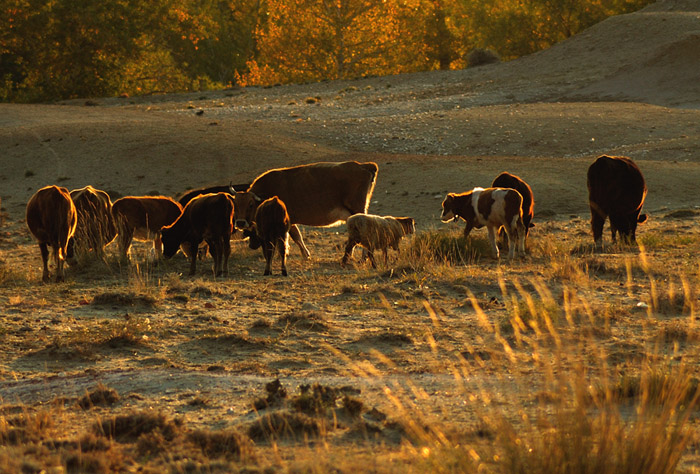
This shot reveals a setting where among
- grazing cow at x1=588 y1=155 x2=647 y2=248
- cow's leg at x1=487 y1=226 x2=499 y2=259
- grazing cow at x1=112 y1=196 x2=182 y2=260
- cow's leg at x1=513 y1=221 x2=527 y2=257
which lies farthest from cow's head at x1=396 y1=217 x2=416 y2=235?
grazing cow at x1=112 y1=196 x2=182 y2=260

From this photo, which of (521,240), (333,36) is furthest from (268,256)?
(333,36)

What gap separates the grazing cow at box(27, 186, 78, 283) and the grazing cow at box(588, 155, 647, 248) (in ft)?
25.6

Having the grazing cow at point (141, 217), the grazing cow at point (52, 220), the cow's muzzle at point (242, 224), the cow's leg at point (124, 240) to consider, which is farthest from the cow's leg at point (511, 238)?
the grazing cow at point (52, 220)

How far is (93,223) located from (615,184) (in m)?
8.10

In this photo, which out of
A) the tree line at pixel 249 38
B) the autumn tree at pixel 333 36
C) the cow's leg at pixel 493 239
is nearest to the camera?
the cow's leg at pixel 493 239

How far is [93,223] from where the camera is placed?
50.3ft

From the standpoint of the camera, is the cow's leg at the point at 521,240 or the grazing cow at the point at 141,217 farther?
the grazing cow at the point at 141,217

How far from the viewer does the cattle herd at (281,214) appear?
14141mm

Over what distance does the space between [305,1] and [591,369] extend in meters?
57.8

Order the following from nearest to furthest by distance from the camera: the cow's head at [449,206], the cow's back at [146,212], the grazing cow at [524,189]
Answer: the cow's back at [146,212], the grazing cow at [524,189], the cow's head at [449,206]

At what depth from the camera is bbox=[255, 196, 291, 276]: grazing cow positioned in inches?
561

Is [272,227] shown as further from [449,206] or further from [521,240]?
[521,240]

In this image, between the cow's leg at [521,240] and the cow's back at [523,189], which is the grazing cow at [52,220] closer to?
the cow's leg at [521,240]

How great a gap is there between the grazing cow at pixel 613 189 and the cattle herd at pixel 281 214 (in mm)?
15
